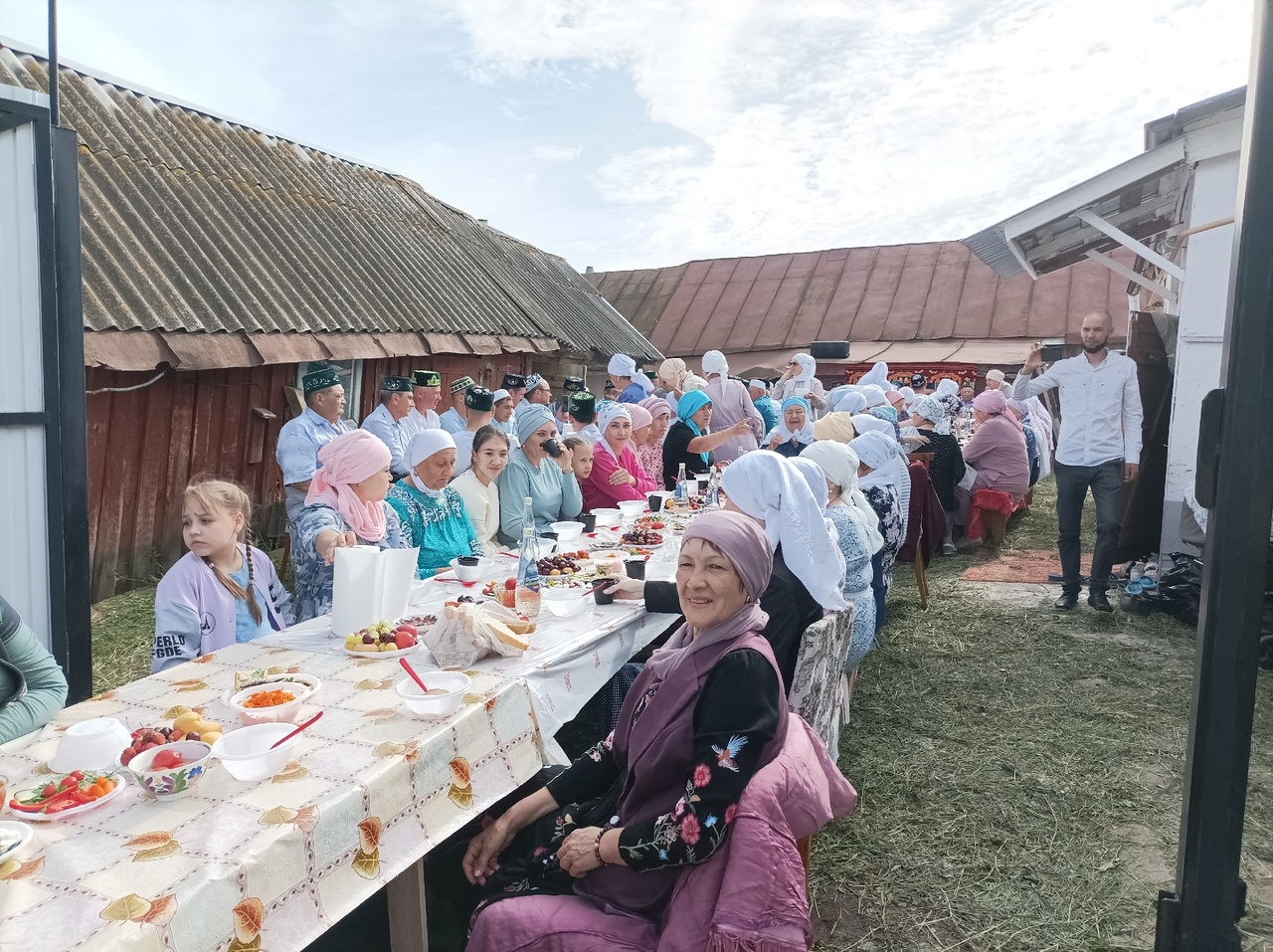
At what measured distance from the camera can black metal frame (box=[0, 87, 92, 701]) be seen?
3422mm

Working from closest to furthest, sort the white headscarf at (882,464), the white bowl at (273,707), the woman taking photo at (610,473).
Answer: the white bowl at (273,707)
the white headscarf at (882,464)
the woman taking photo at (610,473)

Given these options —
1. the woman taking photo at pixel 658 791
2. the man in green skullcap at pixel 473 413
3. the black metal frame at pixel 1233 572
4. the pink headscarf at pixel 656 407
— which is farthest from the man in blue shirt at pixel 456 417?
the black metal frame at pixel 1233 572

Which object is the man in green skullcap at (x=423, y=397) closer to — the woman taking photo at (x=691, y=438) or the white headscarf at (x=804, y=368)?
the woman taking photo at (x=691, y=438)

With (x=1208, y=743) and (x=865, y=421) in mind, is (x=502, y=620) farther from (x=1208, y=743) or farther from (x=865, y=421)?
(x=865, y=421)

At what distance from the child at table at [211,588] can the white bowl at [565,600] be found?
42.7 inches

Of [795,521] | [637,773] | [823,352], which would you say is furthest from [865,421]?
[823,352]

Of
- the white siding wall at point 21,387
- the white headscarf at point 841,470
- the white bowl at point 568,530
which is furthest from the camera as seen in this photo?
the white bowl at point 568,530

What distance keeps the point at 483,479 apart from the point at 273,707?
9.43 feet

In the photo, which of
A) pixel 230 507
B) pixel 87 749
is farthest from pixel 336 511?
pixel 87 749

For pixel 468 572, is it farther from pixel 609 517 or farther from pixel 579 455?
pixel 579 455

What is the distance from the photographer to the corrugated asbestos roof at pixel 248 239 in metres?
7.21

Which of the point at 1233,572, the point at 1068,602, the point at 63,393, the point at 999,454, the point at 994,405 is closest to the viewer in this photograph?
the point at 1233,572

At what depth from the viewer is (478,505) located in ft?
15.8

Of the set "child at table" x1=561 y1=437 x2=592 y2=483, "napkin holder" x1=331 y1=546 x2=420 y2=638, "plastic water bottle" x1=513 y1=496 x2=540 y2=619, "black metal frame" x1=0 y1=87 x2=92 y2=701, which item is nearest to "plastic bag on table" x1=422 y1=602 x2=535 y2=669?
"napkin holder" x1=331 y1=546 x2=420 y2=638
